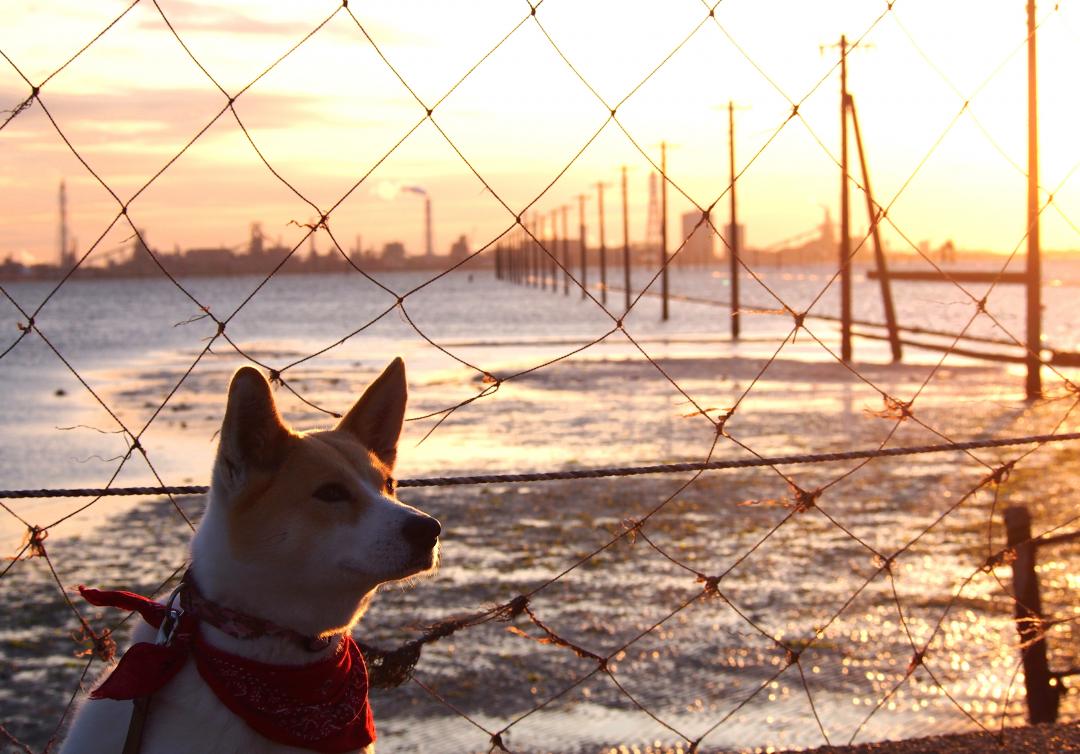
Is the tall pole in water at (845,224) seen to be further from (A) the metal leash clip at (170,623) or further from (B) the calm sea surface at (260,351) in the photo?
(A) the metal leash clip at (170,623)

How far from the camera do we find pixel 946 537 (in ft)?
31.9

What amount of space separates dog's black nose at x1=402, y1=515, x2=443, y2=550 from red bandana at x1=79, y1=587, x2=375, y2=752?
359mm

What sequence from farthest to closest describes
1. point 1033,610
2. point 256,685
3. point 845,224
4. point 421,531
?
1. point 845,224
2. point 1033,610
3. point 421,531
4. point 256,685

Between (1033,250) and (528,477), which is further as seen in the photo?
(1033,250)

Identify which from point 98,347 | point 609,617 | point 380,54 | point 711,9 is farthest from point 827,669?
point 98,347

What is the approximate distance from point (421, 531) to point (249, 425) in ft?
1.55

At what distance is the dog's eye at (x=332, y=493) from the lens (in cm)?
299

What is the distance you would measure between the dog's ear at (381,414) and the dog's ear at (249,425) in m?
0.43

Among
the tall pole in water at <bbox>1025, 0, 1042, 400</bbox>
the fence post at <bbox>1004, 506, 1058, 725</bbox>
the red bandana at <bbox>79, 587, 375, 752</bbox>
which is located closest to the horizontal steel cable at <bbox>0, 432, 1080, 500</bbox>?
the red bandana at <bbox>79, 587, 375, 752</bbox>

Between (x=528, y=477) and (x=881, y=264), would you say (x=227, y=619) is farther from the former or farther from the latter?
(x=881, y=264)

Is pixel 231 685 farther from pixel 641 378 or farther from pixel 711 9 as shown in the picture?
pixel 641 378

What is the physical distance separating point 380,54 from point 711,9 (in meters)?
1.13

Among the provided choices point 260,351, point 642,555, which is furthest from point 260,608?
point 260,351

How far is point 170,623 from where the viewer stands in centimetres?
290
